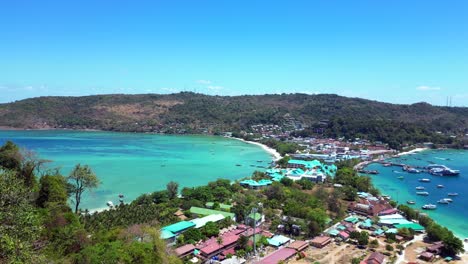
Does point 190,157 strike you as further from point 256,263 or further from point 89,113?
point 89,113

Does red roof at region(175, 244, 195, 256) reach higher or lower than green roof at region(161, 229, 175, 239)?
lower

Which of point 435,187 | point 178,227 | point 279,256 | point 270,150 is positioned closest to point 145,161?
point 270,150

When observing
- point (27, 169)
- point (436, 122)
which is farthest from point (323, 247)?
point (436, 122)

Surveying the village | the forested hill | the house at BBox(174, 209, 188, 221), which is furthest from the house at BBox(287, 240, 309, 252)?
the forested hill

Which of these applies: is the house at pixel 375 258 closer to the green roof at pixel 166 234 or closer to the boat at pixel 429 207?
the green roof at pixel 166 234

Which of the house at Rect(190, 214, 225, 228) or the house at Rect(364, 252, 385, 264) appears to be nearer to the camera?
the house at Rect(364, 252, 385, 264)

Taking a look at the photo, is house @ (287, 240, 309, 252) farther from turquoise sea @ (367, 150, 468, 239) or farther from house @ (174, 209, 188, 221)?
turquoise sea @ (367, 150, 468, 239)
